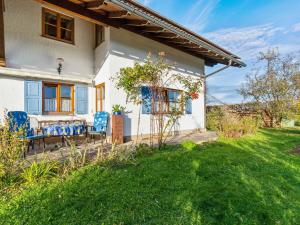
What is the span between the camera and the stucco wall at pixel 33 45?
7180mm

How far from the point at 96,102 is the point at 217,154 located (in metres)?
5.44

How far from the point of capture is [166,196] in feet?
10.7

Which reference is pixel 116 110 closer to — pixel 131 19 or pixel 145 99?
pixel 145 99

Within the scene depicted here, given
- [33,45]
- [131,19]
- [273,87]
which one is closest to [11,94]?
[33,45]

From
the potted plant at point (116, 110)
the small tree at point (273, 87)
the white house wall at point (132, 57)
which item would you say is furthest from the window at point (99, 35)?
the small tree at point (273, 87)

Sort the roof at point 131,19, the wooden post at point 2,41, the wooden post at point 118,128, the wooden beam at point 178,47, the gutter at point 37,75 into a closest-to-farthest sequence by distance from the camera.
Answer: the wooden post at point 2,41, the roof at point 131,19, the gutter at point 37,75, the wooden post at point 118,128, the wooden beam at point 178,47

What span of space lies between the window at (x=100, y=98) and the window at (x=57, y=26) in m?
2.08

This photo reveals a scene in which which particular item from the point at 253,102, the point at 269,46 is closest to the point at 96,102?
the point at 253,102

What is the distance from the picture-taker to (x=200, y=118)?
12.0 meters

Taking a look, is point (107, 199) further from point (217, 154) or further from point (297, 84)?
point (297, 84)

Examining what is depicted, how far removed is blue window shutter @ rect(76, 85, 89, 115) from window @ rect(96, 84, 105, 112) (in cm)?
45

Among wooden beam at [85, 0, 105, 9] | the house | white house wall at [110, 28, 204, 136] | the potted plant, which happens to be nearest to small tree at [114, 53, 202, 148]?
white house wall at [110, 28, 204, 136]

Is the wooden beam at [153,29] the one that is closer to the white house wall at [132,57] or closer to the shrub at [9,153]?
the white house wall at [132,57]

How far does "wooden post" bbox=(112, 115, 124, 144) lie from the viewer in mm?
7680
